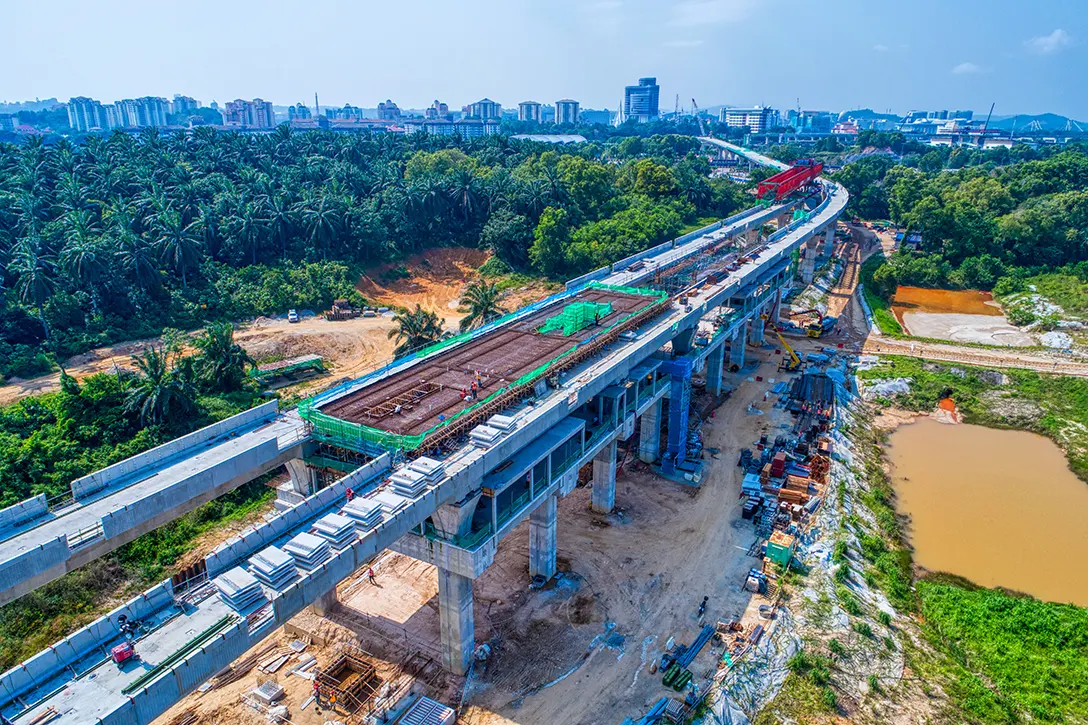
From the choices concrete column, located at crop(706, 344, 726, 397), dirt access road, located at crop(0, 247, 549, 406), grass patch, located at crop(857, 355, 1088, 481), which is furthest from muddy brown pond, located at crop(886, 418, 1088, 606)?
dirt access road, located at crop(0, 247, 549, 406)

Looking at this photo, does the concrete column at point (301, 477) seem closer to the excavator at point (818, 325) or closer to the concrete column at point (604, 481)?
the concrete column at point (604, 481)

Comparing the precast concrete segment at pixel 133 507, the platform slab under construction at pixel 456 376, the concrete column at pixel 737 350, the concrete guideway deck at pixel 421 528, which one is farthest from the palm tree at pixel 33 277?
the concrete column at pixel 737 350

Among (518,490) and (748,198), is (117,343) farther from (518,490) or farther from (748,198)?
(748,198)

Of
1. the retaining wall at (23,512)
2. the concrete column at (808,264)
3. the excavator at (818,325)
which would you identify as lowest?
the excavator at (818,325)

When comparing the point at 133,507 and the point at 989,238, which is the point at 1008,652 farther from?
the point at 989,238

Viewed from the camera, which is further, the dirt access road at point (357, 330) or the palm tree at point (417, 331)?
the dirt access road at point (357, 330)

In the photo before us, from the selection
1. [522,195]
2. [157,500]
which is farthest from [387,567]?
[522,195]
